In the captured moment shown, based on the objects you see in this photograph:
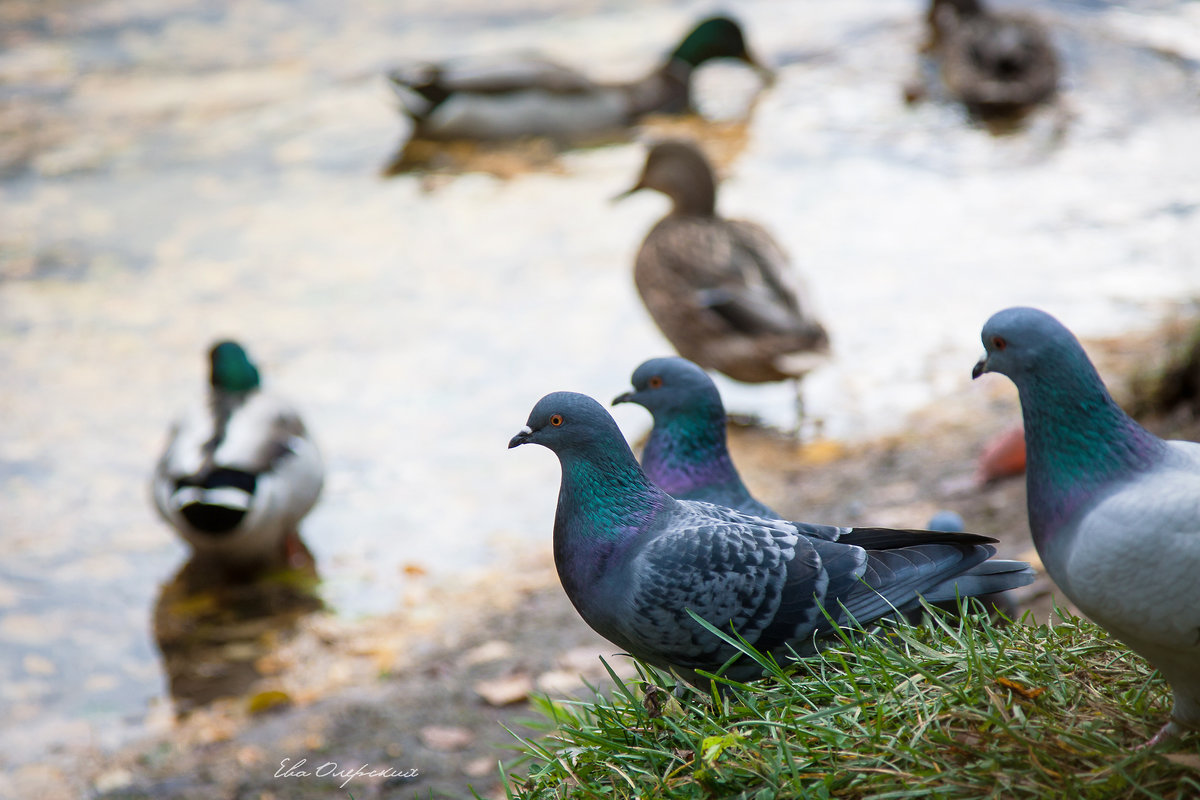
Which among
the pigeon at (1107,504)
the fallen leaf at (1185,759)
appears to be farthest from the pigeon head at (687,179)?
the fallen leaf at (1185,759)

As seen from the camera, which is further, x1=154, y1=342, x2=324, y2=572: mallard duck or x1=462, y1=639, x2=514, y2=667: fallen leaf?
x1=154, y1=342, x2=324, y2=572: mallard duck

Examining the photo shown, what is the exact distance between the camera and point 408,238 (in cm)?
899

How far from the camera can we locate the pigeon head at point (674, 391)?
356 cm

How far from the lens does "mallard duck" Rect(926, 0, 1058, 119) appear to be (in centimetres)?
995

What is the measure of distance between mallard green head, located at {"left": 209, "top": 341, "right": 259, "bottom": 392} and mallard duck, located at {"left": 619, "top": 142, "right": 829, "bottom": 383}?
224cm

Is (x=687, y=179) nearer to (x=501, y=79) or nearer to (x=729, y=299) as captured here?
(x=729, y=299)

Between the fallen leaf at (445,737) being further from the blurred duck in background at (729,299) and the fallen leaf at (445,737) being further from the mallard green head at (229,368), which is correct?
the blurred duck in background at (729,299)

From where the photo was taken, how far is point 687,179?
7.01 metres

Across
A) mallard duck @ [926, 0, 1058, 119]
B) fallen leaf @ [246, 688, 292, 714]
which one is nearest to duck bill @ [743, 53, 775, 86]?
mallard duck @ [926, 0, 1058, 119]

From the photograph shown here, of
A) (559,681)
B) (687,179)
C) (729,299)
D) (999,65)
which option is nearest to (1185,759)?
(559,681)

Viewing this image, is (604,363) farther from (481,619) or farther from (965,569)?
(965,569)

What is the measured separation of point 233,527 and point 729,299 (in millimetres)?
2796

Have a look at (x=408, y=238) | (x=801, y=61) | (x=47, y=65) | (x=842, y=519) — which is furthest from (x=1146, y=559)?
(x=47, y=65)

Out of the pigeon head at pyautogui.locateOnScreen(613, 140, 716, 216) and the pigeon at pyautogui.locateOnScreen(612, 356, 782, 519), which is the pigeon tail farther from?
the pigeon head at pyautogui.locateOnScreen(613, 140, 716, 216)
